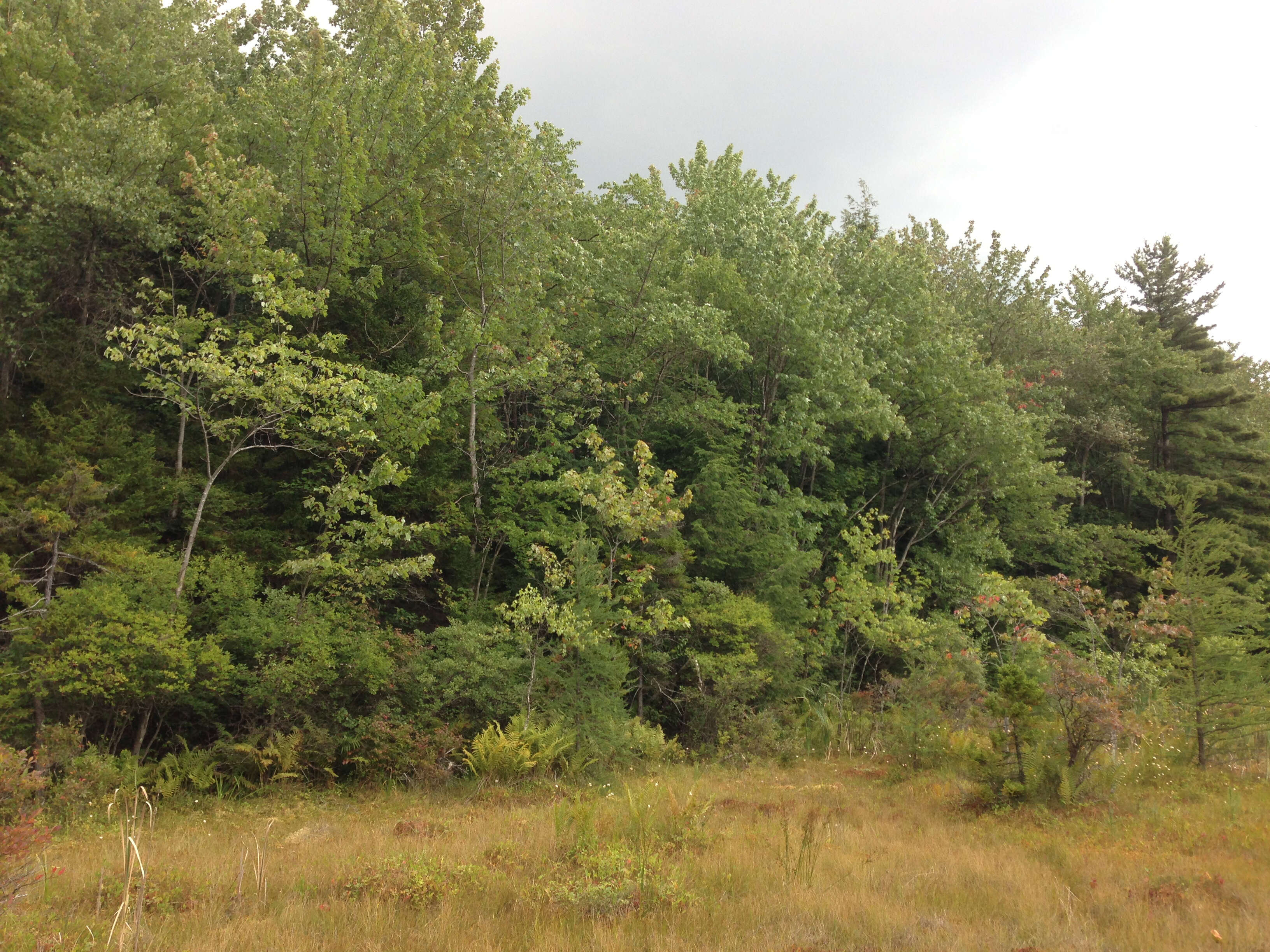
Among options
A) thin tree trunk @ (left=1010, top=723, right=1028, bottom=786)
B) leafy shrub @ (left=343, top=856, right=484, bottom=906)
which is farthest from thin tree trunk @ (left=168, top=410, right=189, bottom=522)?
thin tree trunk @ (left=1010, top=723, right=1028, bottom=786)

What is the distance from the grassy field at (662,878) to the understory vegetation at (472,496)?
126mm

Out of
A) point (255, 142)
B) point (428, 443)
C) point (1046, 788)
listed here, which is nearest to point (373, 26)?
point (255, 142)

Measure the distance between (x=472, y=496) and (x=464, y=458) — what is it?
1.01 meters

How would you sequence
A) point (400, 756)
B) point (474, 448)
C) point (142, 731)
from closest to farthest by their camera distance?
point (142, 731) < point (400, 756) < point (474, 448)

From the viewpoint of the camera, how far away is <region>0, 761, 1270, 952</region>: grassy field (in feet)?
16.8

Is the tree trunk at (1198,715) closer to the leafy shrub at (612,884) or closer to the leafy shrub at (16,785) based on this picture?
the leafy shrub at (612,884)

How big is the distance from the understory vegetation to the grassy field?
13 cm

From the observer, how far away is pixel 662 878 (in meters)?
5.98

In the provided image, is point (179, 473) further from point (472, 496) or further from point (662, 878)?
point (662, 878)

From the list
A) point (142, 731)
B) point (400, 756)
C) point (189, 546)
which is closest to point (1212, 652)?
point (400, 756)

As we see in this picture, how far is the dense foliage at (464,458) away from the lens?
9867 millimetres

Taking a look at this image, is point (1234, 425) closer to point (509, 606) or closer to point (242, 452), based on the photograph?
point (509, 606)

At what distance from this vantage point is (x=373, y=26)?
50.7 ft

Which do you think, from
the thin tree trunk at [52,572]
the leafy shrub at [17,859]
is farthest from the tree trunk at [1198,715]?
the thin tree trunk at [52,572]
